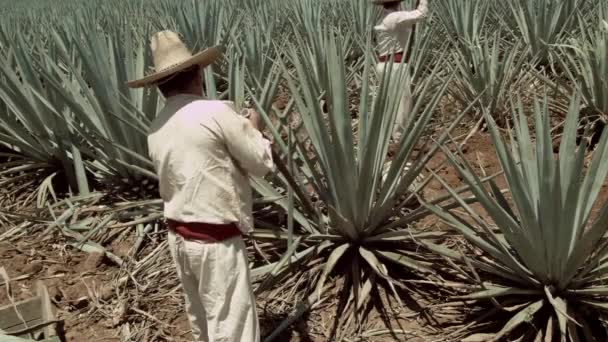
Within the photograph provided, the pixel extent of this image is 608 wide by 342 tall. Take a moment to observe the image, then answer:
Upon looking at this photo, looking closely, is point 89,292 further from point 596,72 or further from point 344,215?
point 596,72

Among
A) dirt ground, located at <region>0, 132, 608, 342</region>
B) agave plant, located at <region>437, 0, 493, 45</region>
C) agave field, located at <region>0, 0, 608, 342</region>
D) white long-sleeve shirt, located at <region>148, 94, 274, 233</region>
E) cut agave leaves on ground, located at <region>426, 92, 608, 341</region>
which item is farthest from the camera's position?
agave plant, located at <region>437, 0, 493, 45</region>

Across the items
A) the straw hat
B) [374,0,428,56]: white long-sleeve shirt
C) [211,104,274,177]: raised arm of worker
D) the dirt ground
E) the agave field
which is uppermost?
the straw hat

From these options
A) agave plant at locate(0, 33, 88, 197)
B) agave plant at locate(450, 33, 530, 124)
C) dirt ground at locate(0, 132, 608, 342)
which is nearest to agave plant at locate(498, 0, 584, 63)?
agave plant at locate(450, 33, 530, 124)

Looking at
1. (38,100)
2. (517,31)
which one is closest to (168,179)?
(38,100)

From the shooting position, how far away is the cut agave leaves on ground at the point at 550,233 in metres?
1.94

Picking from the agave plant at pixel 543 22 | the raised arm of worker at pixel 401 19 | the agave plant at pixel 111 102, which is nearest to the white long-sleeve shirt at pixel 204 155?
the agave plant at pixel 111 102

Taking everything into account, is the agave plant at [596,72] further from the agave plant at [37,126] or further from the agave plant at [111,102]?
the agave plant at [37,126]

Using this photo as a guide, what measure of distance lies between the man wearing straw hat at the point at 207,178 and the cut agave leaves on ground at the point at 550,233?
0.71 metres

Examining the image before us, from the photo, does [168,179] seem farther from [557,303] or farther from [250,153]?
[557,303]

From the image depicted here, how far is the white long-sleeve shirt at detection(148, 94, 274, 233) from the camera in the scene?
1.81 metres

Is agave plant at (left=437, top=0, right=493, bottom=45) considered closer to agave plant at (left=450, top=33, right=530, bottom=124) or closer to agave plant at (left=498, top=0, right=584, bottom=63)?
agave plant at (left=498, top=0, right=584, bottom=63)

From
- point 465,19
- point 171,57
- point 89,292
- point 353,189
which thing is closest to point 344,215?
point 353,189

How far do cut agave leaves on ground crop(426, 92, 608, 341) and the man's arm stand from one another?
0.64m

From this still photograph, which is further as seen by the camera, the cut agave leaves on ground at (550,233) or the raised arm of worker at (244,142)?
the cut agave leaves on ground at (550,233)
